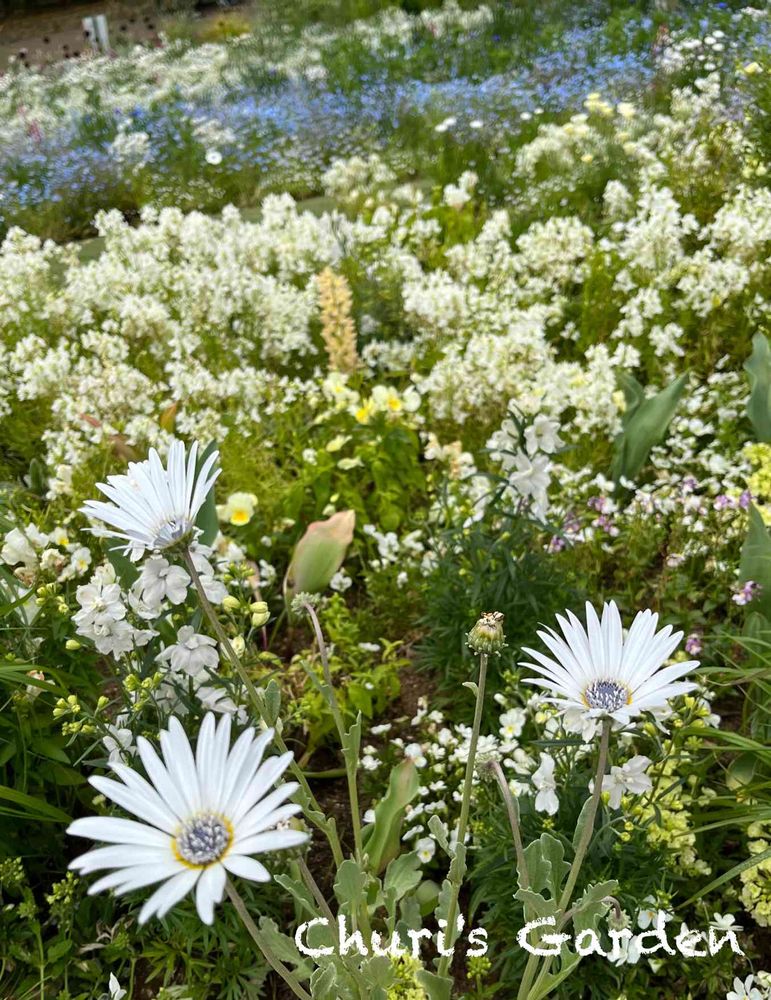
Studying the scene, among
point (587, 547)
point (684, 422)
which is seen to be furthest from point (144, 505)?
point (684, 422)

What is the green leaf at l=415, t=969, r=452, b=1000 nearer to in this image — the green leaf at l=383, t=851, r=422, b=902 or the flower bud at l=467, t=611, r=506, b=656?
the green leaf at l=383, t=851, r=422, b=902

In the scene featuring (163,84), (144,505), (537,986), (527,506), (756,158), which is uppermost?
(163,84)

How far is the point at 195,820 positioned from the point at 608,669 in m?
0.52

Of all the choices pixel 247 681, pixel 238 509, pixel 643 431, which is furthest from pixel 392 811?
pixel 643 431

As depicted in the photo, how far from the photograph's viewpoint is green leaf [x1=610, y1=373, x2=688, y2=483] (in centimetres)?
254

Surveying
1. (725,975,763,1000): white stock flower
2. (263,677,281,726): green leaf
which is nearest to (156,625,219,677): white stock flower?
(263,677,281,726): green leaf

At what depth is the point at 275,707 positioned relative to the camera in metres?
1.12

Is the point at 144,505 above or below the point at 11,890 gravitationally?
above

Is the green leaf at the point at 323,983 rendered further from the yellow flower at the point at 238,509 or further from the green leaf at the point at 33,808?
the yellow flower at the point at 238,509

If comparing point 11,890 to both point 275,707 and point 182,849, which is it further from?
point 182,849

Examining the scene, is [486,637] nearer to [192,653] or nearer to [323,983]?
[323,983]

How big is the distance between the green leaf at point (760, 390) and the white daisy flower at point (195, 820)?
210 cm

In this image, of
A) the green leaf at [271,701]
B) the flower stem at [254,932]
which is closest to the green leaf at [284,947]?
the flower stem at [254,932]

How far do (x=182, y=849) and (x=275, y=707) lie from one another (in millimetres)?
343
